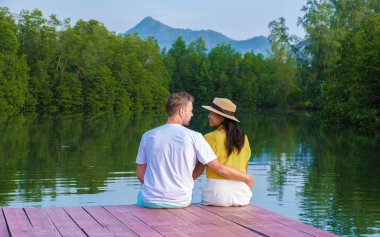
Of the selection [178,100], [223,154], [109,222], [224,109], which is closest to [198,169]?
[223,154]

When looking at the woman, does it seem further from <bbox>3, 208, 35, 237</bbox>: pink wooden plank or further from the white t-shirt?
<bbox>3, 208, 35, 237</bbox>: pink wooden plank

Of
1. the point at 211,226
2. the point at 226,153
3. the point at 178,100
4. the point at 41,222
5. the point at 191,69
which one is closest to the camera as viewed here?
the point at 211,226

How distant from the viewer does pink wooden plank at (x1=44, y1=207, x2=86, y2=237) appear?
213 inches

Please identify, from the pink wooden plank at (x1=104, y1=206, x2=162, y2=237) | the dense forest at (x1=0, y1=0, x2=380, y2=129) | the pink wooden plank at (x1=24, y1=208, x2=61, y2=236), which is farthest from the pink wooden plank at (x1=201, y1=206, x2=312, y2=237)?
the dense forest at (x1=0, y1=0, x2=380, y2=129)

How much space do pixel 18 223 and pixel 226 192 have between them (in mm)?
1931

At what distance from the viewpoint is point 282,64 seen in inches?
2931

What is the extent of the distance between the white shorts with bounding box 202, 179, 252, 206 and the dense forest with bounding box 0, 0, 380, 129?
2838 centimetres

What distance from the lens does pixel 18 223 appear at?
18.8 ft

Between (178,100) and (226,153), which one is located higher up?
(178,100)

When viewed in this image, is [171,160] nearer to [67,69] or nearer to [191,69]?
[67,69]

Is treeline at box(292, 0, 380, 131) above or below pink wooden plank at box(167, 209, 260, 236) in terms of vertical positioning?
above

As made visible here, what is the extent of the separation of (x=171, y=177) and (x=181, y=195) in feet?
0.68

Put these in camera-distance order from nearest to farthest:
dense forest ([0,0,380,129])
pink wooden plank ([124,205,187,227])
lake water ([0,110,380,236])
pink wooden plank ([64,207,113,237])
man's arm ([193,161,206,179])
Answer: pink wooden plank ([64,207,113,237]) < pink wooden plank ([124,205,187,227]) < man's arm ([193,161,206,179]) < lake water ([0,110,380,236]) < dense forest ([0,0,380,129])

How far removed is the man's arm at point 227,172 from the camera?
20.7ft
